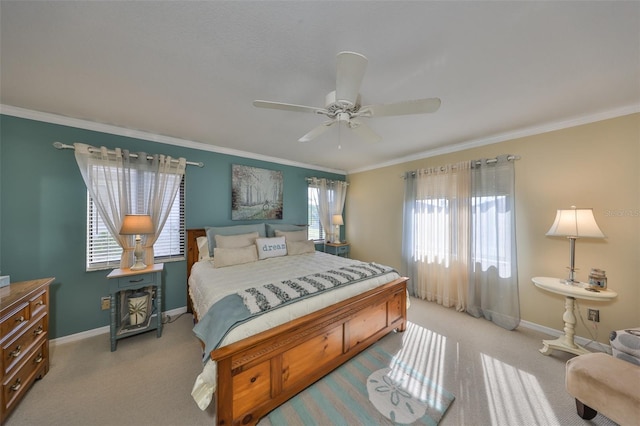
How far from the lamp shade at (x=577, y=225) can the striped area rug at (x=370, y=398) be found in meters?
1.97

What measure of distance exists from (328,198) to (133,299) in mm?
3622

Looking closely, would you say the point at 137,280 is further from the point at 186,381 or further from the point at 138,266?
the point at 186,381

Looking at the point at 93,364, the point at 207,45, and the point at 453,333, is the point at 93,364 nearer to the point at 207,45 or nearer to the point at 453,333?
the point at 207,45

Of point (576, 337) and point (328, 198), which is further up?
point (328, 198)

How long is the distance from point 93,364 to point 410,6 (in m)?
3.75

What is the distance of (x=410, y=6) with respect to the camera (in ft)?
3.72

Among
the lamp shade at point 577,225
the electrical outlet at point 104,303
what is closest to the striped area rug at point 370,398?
the lamp shade at point 577,225

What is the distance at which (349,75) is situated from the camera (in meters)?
1.27

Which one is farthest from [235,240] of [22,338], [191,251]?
[22,338]

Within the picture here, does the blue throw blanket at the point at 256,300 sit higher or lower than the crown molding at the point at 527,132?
lower

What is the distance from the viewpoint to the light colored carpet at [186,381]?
1507mm

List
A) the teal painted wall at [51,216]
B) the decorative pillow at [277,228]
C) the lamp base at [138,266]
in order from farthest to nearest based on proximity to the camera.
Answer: the decorative pillow at [277,228]
the lamp base at [138,266]
the teal painted wall at [51,216]

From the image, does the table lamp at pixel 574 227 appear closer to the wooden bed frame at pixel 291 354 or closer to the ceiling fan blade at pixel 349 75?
the wooden bed frame at pixel 291 354

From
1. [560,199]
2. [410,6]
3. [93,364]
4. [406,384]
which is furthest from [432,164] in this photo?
[93,364]
